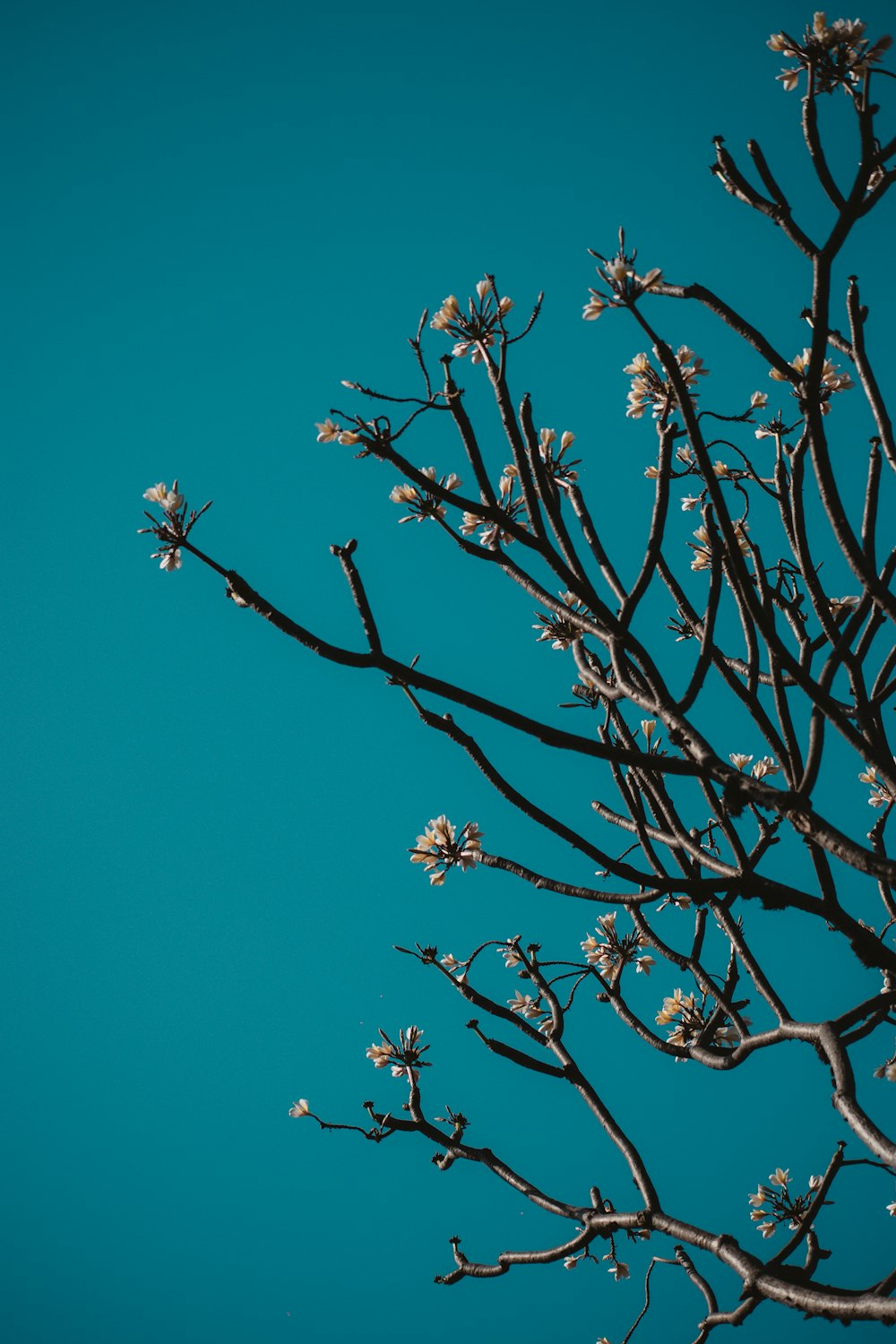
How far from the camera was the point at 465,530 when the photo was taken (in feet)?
11.9

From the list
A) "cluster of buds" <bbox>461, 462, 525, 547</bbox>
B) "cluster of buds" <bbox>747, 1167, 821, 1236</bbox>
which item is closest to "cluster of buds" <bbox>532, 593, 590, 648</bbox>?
"cluster of buds" <bbox>461, 462, 525, 547</bbox>

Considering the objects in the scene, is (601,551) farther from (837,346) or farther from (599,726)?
(837,346)

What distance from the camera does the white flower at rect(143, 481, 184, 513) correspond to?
9.23 ft

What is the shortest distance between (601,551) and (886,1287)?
101 inches

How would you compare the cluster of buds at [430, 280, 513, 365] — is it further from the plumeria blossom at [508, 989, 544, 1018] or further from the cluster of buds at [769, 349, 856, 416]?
the plumeria blossom at [508, 989, 544, 1018]

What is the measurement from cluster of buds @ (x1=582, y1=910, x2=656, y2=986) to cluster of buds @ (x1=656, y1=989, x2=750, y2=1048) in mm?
284

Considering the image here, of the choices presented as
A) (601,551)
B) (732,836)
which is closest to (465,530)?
(601,551)

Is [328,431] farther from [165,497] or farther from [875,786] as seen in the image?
[875,786]

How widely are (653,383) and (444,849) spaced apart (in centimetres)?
188

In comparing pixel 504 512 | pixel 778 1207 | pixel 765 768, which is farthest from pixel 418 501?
pixel 778 1207

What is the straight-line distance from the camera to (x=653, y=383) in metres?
3.43

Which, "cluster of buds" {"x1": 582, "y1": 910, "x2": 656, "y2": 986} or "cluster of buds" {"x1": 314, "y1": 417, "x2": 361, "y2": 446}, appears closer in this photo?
"cluster of buds" {"x1": 314, "y1": 417, "x2": 361, "y2": 446}

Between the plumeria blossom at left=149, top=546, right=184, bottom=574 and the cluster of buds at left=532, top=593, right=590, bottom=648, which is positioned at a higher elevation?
the cluster of buds at left=532, top=593, right=590, bottom=648

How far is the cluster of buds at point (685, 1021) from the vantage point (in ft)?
13.4
